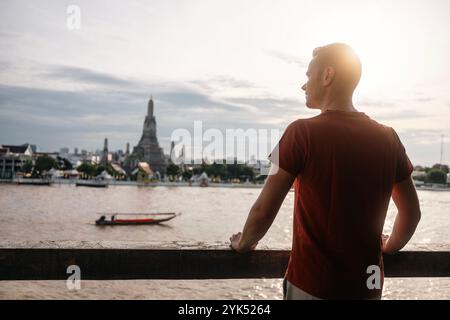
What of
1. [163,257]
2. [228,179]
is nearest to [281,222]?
[163,257]

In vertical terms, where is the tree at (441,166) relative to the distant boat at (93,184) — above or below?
above

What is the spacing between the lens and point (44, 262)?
2533 millimetres

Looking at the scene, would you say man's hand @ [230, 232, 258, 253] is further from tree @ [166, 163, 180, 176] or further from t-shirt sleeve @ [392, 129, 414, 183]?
→ tree @ [166, 163, 180, 176]

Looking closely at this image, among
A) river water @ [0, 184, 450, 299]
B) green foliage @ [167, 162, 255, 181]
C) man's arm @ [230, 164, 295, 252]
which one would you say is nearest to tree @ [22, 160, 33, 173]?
green foliage @ [167, 162, 255, 181]

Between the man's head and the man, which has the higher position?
the man's head

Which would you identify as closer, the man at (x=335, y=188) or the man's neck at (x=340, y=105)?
the man at (x=335, y=188)

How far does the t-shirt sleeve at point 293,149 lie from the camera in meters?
1.88

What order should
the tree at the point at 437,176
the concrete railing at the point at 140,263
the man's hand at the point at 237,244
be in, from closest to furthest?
the man's hand at the point at 237,244
the concrete railing at the point at 140,263
the tree at the point at 437,176

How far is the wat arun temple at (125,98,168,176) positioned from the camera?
14912cm

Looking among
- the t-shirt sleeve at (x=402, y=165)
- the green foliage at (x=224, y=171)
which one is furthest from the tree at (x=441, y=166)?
the t-shirt sleeve at (x=402, y=165)

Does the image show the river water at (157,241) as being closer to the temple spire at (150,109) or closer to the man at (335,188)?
the man at (335,188)
